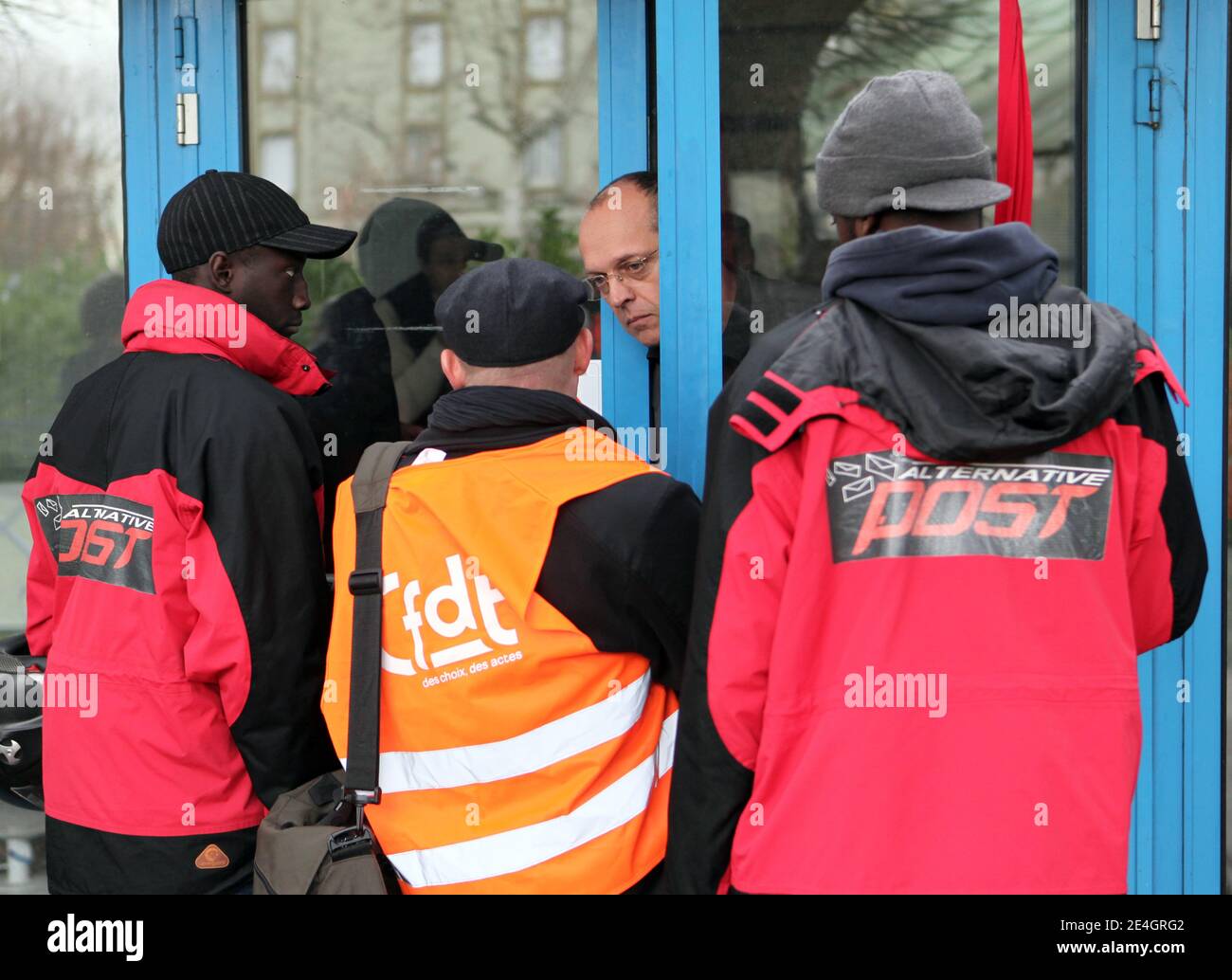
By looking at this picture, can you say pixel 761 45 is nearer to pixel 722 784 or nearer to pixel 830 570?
pixel 830 570

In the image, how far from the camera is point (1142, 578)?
1.74 metres

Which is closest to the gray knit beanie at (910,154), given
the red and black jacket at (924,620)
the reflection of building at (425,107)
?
the red and black jacket at (924,620)

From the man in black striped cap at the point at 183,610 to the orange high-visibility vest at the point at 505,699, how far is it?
415 mm

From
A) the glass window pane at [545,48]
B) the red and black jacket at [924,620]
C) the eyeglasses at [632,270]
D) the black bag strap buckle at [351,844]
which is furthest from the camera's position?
the glass window pane at [545,48]

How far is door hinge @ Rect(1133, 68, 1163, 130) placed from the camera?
8.34 ft

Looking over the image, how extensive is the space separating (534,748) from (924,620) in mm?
603

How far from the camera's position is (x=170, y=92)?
Result: 282cm

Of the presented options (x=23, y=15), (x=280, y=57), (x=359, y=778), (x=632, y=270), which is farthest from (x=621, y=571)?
(x=23, y=15)

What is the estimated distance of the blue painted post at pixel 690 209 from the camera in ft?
7.83

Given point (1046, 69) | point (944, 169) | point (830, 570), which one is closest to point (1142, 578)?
point (830, 570)

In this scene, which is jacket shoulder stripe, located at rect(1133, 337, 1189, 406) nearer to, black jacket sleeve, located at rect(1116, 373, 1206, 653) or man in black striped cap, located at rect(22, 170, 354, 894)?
black jacket sleeve, located at rect(1116, 373, 1206, 653)

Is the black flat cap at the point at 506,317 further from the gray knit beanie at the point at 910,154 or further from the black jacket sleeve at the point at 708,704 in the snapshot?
the gray knit beanie at the point at 910,154

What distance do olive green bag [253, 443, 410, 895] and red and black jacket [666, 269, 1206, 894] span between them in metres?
0.54

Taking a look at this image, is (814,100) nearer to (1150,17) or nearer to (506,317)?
(1150,17)
